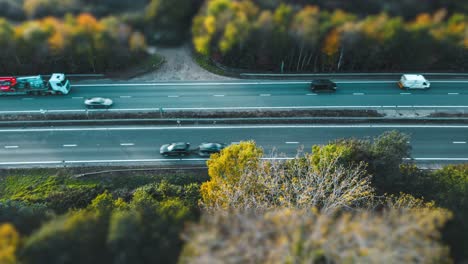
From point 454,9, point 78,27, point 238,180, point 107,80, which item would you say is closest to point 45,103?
point 107,80

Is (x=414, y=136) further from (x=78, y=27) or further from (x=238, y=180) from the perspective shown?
(x=78, y=27)


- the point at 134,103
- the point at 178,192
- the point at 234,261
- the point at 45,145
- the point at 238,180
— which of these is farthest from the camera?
the point at 134,103

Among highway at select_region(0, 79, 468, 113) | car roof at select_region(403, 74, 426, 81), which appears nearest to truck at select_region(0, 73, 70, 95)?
highway at select_region(0, 79, 468, 113)

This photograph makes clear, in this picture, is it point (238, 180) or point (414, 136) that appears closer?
point (238, 180)

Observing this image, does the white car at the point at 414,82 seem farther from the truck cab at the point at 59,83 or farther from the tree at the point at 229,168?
the truck cab at the point at 59,83

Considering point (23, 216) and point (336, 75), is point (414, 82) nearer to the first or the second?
point (336, 75)

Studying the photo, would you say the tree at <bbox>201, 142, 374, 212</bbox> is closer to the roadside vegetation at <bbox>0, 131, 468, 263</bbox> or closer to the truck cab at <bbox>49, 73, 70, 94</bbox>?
the roadside vegetation at <bbox>0, 131, 468, 263</bbox>
